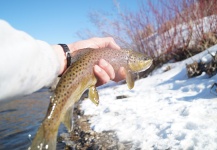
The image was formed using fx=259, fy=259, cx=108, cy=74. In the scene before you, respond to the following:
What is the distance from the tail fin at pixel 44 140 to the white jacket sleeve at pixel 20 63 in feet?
1.13

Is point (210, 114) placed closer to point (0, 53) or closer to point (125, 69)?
point (125, 69)

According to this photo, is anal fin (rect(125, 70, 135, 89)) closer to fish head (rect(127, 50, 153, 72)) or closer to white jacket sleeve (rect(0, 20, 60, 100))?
fish head (rect(127, 50, 153, 72))

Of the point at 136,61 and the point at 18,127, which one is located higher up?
the point at 136,61

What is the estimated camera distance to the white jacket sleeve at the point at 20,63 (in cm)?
167

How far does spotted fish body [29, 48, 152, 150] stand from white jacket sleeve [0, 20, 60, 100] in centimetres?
20

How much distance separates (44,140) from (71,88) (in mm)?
487

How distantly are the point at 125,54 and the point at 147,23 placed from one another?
766cm

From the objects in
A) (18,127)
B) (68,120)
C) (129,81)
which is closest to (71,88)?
(68,120)

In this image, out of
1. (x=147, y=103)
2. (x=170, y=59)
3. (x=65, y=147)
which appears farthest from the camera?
(x=170, y=59)

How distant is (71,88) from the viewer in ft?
7.31

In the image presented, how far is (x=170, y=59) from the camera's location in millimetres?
9852

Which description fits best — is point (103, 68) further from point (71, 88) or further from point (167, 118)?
point (167, 118)

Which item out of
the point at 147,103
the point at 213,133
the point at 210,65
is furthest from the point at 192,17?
the point at 213,133

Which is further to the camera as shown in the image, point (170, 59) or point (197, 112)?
point (170, 59)
